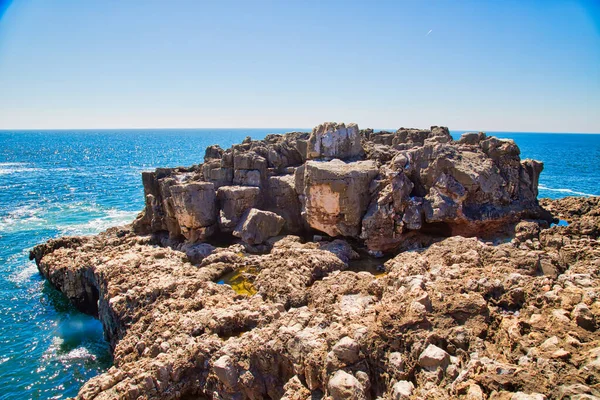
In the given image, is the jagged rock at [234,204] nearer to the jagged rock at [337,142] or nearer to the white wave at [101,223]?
the jagged rock at [337,142]

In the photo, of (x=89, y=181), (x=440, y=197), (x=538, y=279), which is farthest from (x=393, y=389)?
(x=89, y=181)

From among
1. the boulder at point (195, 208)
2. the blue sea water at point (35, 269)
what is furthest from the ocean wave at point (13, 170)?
the boulder at point (195, 208)

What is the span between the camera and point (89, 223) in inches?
1494

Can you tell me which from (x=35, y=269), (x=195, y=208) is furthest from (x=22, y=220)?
(x=195, y=208)

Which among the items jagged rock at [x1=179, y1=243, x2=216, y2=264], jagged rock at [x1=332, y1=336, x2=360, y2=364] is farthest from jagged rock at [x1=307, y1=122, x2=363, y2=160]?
jagged rock at [x1=332, y1=336, x2=360, y2=364]

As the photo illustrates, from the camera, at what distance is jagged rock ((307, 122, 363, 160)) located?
23.7 meters

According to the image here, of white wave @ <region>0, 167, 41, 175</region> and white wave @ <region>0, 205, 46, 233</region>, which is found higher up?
white wave @ <region>0, 167, 41, 175</region>

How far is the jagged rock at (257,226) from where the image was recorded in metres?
21.2

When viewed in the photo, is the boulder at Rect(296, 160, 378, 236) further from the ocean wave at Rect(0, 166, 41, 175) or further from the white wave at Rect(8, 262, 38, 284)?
the ocean wave at Rect(0, 166, 41, 175)

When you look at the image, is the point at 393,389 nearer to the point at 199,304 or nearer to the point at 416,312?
the point at 416,312

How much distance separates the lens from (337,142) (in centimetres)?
2369

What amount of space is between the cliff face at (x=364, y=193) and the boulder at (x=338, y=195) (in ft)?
0.18

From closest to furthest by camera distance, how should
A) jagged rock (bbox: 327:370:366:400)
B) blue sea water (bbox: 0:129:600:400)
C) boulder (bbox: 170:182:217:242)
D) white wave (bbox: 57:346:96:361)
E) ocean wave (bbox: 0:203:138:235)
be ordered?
jagged rock (bbox: 327:370:366:400)
blue sea water (bbox: 0:129:600:400)
white wave (bbox: 57:346:96:361)
boulder (bbox: 170:182:217:242)
ocean wave (bbox: 0:203:138:235)

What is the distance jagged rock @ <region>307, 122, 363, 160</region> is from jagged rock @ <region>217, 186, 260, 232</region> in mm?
4920
